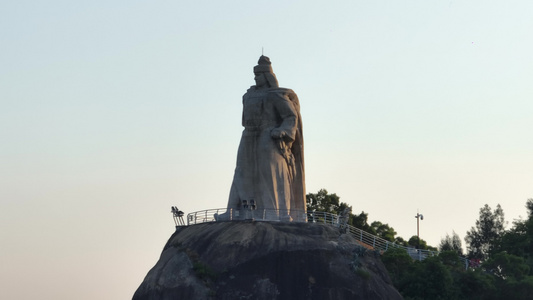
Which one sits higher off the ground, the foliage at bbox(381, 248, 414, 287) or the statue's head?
the statue's head

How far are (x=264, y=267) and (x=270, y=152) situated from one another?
23.4 ft

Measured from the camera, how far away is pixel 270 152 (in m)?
56.7

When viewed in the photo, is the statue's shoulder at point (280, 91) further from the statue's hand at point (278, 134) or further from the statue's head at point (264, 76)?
the statue's hand at point (278, 134)

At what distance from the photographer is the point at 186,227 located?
5622 cm

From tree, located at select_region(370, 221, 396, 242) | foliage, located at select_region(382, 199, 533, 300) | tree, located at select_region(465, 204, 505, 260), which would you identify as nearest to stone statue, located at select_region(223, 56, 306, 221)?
foliage, located at select_region(382, 199, 533, 300)

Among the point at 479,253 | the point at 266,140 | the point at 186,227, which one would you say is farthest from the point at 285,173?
the point at 479,253

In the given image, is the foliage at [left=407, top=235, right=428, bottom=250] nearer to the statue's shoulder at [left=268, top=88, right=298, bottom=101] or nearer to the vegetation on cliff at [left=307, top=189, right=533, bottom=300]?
the vegetation on cliff at [left=307, top=189, right=533, bottom=300]

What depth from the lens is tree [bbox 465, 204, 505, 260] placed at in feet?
302

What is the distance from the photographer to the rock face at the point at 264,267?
167 ft

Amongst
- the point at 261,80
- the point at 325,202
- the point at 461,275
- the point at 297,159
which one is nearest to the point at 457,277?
the point at 461,275

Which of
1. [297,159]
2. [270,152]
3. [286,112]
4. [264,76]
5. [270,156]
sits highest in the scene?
[264,76]

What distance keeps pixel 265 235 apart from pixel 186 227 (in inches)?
201

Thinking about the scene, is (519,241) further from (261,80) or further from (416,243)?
(261,80)

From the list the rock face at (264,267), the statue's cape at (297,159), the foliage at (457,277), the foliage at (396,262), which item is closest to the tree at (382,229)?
the foliage at (457,277)
